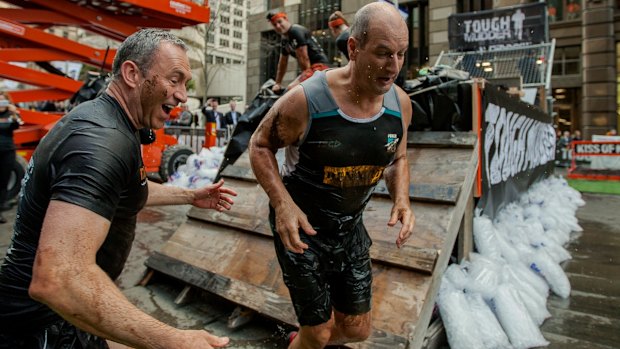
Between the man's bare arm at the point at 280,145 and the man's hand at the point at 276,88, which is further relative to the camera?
the man's hand at the point at 276,88

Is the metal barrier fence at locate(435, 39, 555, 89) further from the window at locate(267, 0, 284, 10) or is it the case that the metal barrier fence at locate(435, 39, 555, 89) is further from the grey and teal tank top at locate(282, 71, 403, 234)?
the window at locate(267, 0, 284, 10)

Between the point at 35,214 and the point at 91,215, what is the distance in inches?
15.4

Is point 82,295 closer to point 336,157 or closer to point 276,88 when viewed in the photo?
point 336,157

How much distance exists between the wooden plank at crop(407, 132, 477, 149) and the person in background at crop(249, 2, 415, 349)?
1835 mm

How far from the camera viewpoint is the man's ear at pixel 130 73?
1.53 m

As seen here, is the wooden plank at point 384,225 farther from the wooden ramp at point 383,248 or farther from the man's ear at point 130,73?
the man's ear at point 130,73

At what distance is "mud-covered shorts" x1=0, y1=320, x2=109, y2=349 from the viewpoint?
1.49m

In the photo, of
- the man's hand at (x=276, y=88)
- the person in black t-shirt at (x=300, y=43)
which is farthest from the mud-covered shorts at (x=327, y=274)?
the person in black t-shirt at (x=300, y=43)

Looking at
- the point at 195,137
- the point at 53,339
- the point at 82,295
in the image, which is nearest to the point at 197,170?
the point at 195,137

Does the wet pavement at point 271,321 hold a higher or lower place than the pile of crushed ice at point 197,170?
lower

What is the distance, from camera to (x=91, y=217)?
3.84ft

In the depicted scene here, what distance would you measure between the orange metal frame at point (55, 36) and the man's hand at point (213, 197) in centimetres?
561

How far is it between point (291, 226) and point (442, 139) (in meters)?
2.77

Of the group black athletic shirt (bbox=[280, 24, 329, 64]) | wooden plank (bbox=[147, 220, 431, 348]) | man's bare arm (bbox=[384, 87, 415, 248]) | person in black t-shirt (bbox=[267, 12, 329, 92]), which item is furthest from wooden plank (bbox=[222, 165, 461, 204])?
black athletic shirt (bbox=[280, 24, 329, 64])
